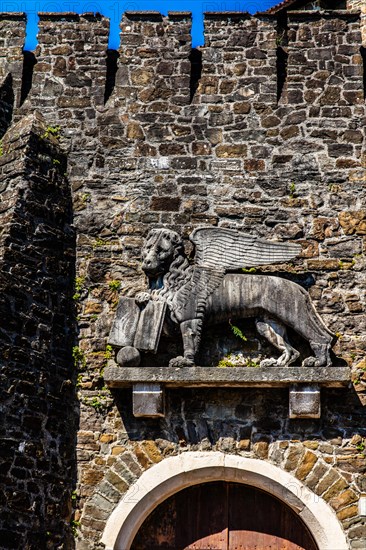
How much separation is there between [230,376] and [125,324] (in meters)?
1.00

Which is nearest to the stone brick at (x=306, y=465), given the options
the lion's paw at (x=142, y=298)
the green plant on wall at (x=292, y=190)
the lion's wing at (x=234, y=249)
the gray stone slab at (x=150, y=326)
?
the gray stone slab at (x=150, y=326)

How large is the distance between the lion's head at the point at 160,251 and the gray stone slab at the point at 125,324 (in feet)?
1.07

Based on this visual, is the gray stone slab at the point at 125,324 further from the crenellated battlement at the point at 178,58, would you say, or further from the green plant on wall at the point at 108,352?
the crenellated battlement at the point at 178,58

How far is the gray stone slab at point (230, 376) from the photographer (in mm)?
7934

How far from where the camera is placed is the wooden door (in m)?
7.98

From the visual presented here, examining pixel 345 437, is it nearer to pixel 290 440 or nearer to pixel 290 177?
pixel 290 440

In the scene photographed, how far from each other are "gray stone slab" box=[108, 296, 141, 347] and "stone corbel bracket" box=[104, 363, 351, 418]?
10.1 inches

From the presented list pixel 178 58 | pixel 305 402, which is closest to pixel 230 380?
pixel 305 402

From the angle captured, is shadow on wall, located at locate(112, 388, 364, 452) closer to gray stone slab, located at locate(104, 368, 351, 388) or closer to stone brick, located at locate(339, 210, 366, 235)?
gray stone slab, located at locate(104, 368, 351, 388)

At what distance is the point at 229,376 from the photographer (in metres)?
7.99

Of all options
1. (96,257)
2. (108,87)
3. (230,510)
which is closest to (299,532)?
(230,510)

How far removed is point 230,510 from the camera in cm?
810

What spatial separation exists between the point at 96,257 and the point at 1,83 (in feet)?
6.91

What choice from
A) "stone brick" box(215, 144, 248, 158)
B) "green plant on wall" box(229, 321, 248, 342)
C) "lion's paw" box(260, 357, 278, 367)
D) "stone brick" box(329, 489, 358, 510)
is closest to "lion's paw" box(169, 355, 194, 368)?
"green plant on wall" box(229, 321, 248, 342)
